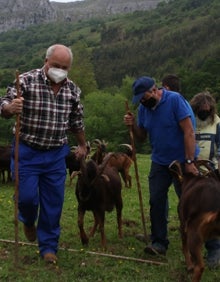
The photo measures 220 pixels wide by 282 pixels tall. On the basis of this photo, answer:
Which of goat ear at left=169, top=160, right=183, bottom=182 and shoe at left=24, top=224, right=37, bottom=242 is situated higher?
goat ear at left=169, top=160, right=183, bottom=182

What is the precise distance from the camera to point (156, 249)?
22.7 ft

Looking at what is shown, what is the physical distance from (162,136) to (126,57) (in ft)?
368

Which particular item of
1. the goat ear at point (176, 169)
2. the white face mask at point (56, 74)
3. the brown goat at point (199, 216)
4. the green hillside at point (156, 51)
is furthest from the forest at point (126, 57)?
the brown goat at point (199, 216)

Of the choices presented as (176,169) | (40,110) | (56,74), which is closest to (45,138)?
(40,110)

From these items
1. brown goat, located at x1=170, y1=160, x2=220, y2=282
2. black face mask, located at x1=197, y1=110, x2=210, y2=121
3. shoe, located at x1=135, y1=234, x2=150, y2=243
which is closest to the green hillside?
shoe, located at x1=135, y1=234, x2=150, y2=243

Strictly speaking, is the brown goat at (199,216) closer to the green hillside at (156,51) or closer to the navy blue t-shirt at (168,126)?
the navy blue t-shirt at (168,126)

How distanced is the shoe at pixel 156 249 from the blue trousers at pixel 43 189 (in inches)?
50.2

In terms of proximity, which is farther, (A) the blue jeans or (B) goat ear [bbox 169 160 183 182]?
(A) the blue jeans

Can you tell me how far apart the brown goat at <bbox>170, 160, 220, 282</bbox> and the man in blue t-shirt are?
1.69 ft

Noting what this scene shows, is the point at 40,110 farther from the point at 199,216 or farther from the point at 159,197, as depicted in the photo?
the point at 199,216

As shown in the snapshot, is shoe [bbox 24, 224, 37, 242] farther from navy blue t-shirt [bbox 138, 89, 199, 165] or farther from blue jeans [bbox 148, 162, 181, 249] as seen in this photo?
navy blue t-shirt [bbox 138, 89, 199, 165]

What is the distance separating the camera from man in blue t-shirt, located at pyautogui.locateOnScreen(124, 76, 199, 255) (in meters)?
6.38

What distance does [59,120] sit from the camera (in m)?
6.45

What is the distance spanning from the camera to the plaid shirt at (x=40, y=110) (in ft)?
20.6
